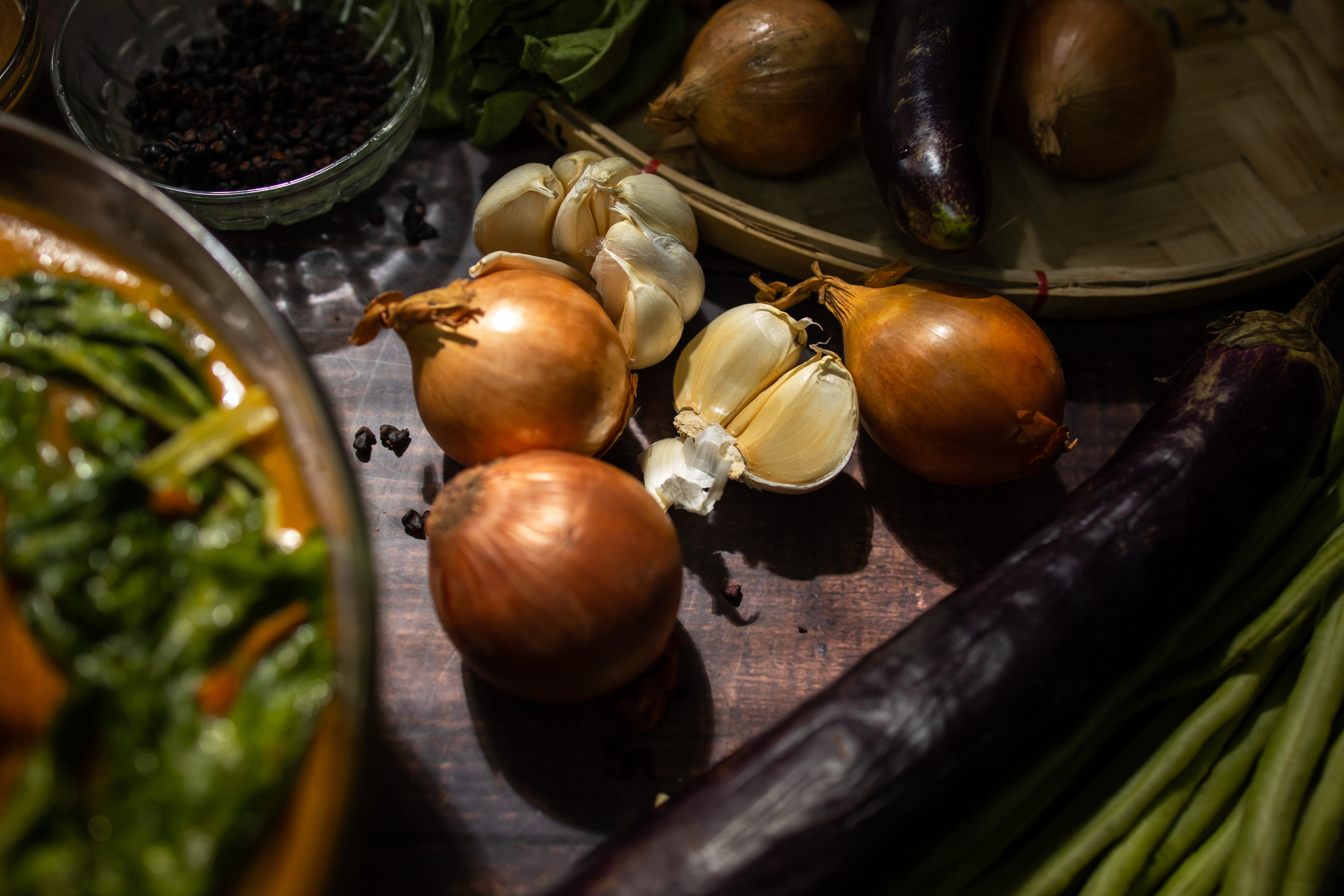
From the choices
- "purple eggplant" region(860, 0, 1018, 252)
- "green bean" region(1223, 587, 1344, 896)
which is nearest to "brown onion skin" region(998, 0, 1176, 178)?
"purple eggplant" region(860, 0, 1018, 252)

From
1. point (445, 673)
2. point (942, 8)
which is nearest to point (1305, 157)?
point (942, 8)

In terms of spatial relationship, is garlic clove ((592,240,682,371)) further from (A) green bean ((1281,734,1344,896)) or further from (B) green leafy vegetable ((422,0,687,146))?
(A) green bean ((1281,734,1344,896))

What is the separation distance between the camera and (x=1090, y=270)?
1531 millimetres

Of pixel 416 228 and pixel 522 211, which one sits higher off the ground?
pixel 522 211

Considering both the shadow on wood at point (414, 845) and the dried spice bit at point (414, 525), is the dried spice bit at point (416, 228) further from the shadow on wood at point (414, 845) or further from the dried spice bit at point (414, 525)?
the shadow on wood at point (414, 845)

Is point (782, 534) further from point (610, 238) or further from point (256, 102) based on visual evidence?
point (256, 102)

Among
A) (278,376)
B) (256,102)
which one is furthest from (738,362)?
(256,102)

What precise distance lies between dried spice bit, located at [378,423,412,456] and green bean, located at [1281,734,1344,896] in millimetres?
1443

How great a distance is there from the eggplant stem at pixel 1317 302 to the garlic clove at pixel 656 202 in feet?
3.43

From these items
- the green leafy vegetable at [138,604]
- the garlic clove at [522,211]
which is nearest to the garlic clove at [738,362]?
the garlic clove at [522,211]

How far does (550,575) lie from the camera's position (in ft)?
3.44

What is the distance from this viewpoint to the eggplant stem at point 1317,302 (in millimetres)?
1396

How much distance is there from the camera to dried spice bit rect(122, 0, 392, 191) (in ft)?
5.12

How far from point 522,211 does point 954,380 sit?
78cm
